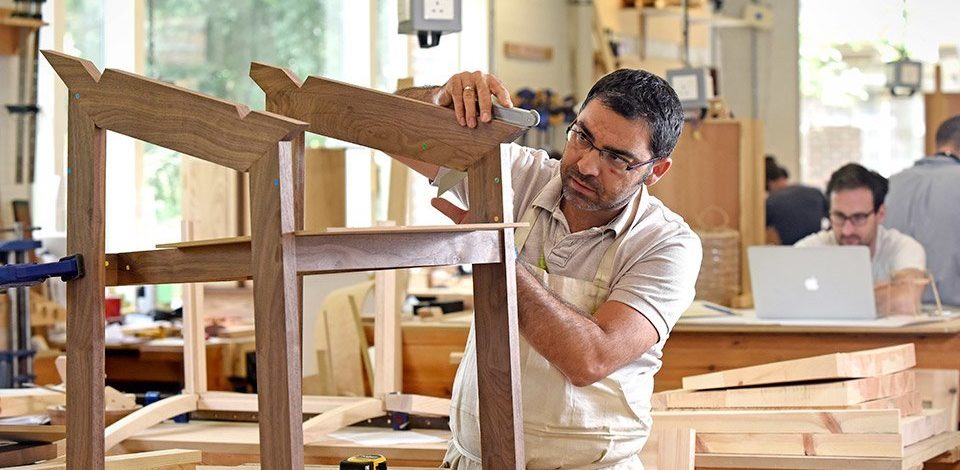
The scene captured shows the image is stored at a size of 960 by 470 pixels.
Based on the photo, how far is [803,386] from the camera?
347 cm

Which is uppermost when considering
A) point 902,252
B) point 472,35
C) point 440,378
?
point 472,35

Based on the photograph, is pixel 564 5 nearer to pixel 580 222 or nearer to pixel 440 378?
pixel 440 378

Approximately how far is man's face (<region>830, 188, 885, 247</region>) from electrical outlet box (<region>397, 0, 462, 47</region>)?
1982mm

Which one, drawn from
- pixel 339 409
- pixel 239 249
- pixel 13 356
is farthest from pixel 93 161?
pixel 13 356

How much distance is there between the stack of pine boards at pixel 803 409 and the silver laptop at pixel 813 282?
1097 mm

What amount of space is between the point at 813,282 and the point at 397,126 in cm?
322

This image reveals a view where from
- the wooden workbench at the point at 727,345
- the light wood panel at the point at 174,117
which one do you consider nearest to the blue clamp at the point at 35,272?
the light wood panel at the point at 174,117

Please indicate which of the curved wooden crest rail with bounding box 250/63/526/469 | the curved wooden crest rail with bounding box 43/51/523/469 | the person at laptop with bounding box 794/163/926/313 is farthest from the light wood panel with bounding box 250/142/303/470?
the person at laptop with bounding box 794/163/926/313

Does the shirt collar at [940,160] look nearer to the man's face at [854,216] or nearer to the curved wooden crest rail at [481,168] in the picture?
the man's face at [854,216]

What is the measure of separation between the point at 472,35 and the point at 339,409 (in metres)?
5.23

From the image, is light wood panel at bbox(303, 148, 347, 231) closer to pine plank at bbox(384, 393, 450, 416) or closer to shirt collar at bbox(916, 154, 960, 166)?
pine plank at bbox(384, 393, 450, 416)

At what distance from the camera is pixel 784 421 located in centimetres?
334

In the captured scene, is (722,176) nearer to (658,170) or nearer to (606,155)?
(658,170)

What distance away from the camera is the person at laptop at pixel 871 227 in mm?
5355
